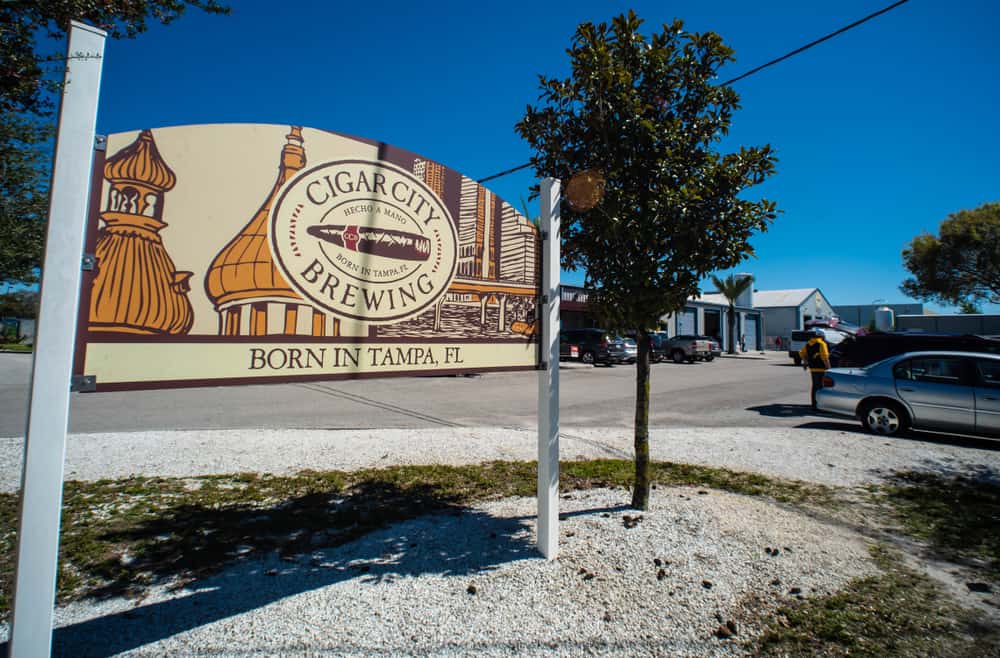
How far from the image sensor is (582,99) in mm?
3607

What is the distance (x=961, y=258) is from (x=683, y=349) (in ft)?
66.9

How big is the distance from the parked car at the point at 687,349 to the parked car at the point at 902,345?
1451 cm

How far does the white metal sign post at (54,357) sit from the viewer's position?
2004mm

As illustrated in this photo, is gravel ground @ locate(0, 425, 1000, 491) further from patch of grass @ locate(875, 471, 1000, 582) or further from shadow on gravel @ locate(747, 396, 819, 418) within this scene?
shadow on gravel @ locate(747, 396, 819, 418)

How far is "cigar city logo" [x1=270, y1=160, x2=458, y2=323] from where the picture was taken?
3055 millimetres

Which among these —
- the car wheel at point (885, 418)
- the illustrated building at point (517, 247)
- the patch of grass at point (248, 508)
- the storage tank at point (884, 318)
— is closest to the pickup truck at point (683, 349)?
the car wheel at point (885, 418)

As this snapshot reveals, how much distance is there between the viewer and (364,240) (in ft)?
10.8

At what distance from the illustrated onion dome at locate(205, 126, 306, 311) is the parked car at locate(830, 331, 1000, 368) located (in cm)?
1265

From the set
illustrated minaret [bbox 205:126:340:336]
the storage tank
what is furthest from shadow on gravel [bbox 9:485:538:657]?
the storage tank

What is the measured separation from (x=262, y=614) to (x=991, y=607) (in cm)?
396

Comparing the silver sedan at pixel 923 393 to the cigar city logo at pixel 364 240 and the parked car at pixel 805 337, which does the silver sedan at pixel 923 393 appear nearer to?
the cigar city logo at pixel 364 240

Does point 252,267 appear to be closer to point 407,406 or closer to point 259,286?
point 259,286

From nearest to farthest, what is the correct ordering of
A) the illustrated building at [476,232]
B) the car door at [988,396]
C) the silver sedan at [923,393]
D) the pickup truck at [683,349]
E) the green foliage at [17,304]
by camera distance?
the illustrated building at [476,232] → the car door at [988,396] → the silver sedan at [923,393] → the pickup truck at [683,349] → the green foliage at [17,304]

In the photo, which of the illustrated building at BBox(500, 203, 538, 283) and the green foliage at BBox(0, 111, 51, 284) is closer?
the illustrated building at BBox(500, 203, 538, 283)
